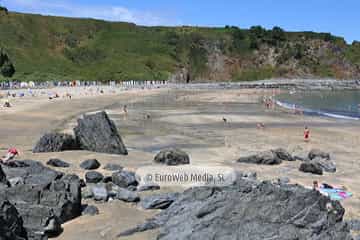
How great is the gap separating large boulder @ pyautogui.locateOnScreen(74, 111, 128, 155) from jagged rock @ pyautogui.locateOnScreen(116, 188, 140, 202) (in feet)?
22.3

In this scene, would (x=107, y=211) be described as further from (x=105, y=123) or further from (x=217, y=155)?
(x=217, y=155)

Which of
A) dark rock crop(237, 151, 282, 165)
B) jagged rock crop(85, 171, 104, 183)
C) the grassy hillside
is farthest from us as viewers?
the grassy hillside

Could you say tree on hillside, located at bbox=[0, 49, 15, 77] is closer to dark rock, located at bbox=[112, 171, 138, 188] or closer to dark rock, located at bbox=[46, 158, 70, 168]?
Answer: dark rock, located at bbox=[46, 158, 70, 168]

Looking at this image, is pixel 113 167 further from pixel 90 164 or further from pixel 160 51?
pixel 160 51

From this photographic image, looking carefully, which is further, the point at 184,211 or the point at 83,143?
the point at 83,143

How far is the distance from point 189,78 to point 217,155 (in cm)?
11169

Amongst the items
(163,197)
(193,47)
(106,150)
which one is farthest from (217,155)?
(193,47)

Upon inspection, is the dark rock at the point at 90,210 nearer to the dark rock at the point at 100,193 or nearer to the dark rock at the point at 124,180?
the dark rock at the point at 100,193

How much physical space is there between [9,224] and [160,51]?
125m

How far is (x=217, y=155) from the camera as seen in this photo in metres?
20.3

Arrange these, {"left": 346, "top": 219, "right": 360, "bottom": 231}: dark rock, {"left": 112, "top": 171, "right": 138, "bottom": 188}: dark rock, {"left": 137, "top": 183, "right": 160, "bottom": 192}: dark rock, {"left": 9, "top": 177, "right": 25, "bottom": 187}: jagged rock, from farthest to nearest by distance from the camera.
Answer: {"left": 112, "top": 171, "right": 138, "bottom": 188}: dark rock, {"left": 137, "top": 183, "right": 160, "bottom": 192}: dark rock, {"left": 9, "top": 177, "right": 25, "bottom": 187}: jagged rock, {"left": 346, "top": 219, "right": 360, "bottom": 231}: dark rock

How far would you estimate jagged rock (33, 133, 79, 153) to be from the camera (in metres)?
18.4

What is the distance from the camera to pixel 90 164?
15.6 metres

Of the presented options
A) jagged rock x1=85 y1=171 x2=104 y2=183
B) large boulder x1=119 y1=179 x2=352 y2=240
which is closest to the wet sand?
large boulder x1=119 y1=179 x2=352 y2=240
